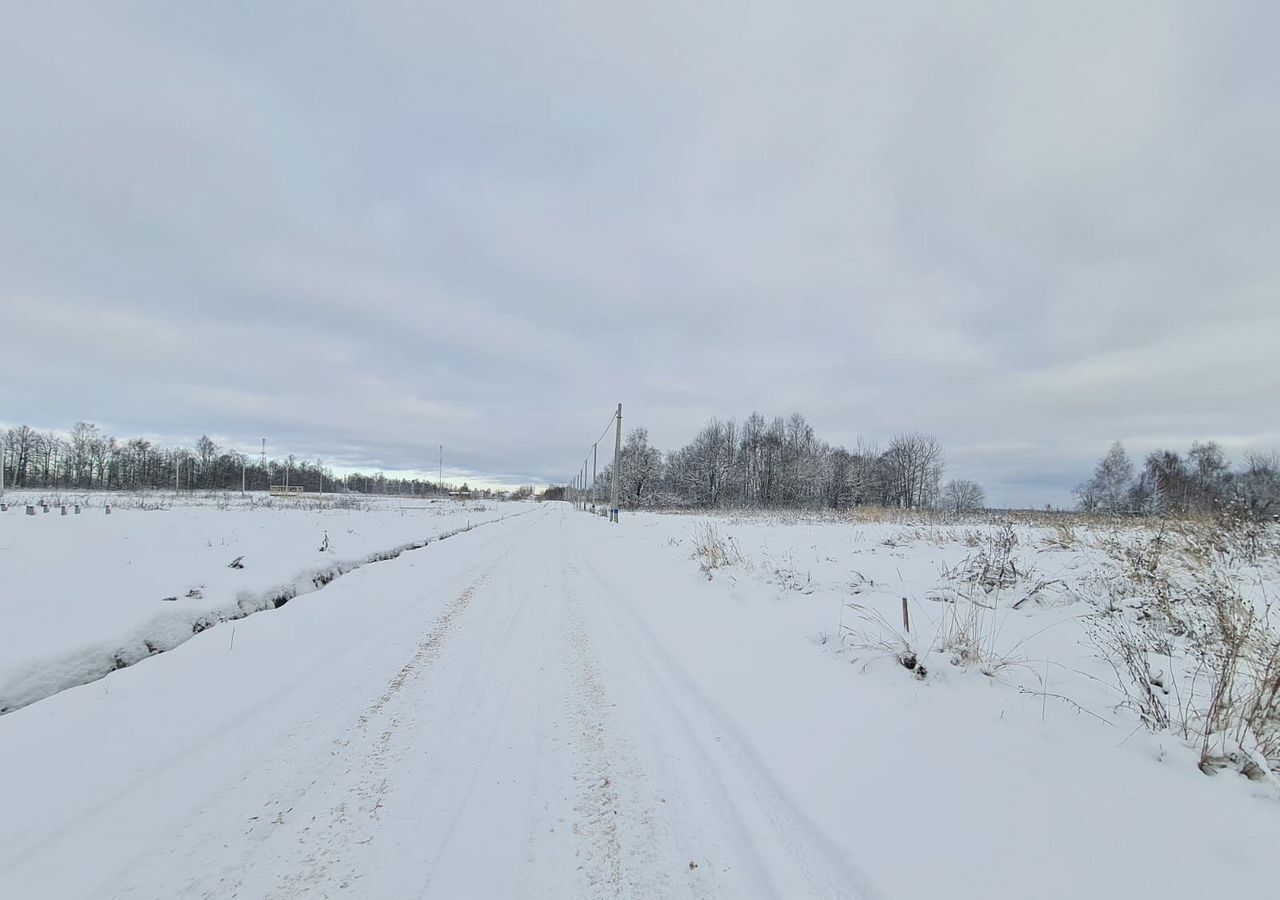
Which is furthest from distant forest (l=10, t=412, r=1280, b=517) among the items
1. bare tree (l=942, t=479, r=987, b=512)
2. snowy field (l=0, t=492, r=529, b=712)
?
snowy field (l=0, t=492, r=529, b=712)

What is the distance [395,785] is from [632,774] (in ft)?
4.20

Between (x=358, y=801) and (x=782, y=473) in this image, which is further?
(x=782, y=473)

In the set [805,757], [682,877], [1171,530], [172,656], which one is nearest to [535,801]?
[682,877]

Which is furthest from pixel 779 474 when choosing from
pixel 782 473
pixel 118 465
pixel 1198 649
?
pixel 118 465

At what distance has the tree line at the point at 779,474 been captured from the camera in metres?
65.1

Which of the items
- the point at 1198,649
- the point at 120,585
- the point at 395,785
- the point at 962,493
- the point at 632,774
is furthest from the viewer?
the point at 962,493

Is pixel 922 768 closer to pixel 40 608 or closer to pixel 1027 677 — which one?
pixel 1027 677

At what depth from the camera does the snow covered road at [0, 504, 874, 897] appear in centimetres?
202

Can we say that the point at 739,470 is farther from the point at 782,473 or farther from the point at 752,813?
the point at 752,813

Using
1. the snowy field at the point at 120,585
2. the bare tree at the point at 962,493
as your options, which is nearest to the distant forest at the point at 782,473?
the bare tree at the point at 962,493

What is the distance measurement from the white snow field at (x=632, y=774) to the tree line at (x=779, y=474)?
2377 inches

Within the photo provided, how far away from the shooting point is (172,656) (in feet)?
14.7

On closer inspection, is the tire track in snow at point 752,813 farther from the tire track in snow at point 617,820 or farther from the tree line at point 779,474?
the tree line at point 779,474

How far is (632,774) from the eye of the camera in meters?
2.79
